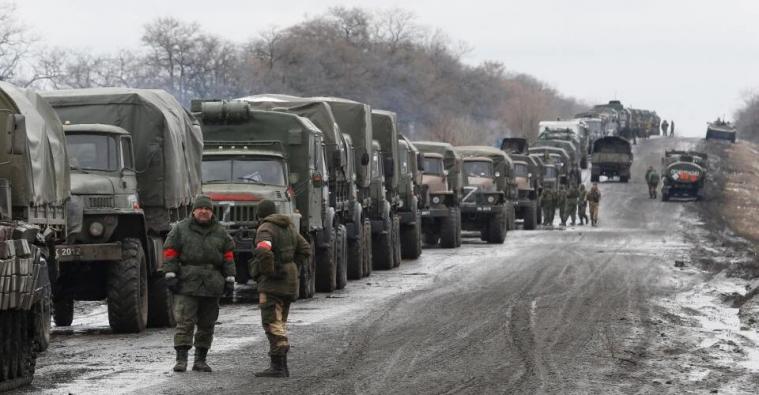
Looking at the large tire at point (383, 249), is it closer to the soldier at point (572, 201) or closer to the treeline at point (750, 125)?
the soldier at point (572, 201)

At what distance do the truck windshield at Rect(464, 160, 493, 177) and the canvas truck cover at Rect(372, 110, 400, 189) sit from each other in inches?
497

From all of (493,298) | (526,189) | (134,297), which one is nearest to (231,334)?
(134,297)

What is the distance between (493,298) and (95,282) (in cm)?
685

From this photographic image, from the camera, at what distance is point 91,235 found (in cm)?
1781

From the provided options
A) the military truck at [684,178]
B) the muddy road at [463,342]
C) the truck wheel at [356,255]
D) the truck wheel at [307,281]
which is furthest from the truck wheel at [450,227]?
the military truck at [684,178]

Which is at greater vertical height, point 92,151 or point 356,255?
point 92,151

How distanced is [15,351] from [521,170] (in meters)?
42.0

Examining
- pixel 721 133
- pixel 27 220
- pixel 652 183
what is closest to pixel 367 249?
pixel 27 220

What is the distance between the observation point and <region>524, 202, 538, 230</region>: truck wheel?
5238cm

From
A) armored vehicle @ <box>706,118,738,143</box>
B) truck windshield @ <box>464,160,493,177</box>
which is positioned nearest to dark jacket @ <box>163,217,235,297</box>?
truck windshield @ <box>464,160,493,177</box>

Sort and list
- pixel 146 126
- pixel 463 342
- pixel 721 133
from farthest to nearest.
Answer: pixel 721 133 → pixel 146 126 → pixel 463 342

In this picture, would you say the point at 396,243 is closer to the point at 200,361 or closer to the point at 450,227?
the point at 450,227

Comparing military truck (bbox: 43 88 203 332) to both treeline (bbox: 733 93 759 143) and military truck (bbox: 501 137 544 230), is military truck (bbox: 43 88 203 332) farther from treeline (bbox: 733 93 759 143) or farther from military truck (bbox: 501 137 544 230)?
treeline (bbox: 733 93 759 143)

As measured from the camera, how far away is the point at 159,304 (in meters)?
18.8
